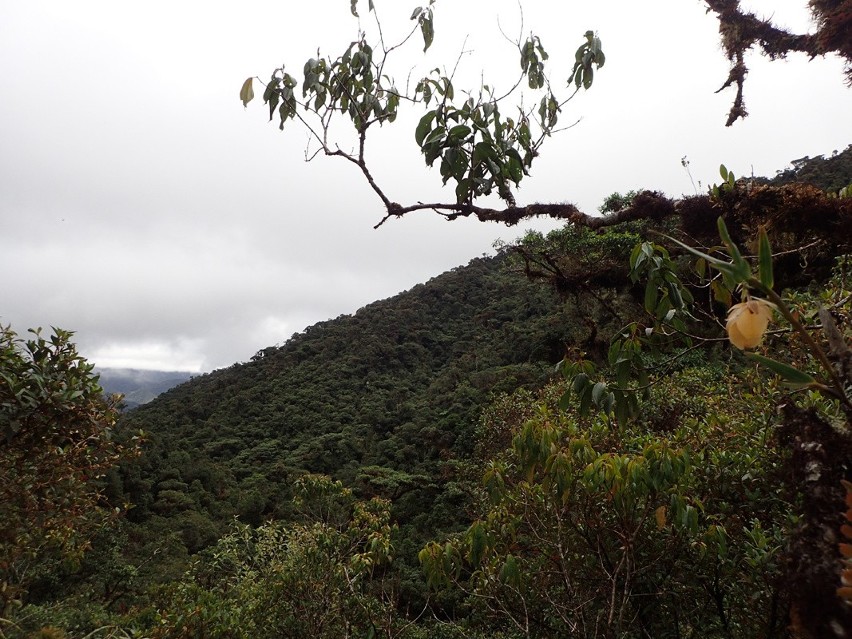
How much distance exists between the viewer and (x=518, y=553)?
344cm

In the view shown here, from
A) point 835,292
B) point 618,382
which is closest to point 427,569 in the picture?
point 618,382

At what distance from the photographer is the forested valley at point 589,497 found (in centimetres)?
127

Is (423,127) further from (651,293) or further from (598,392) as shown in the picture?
(598,392)

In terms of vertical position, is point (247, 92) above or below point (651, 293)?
above

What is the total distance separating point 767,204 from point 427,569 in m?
2.48

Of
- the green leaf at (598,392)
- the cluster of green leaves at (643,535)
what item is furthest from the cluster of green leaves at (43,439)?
the green leaf at (598,392)

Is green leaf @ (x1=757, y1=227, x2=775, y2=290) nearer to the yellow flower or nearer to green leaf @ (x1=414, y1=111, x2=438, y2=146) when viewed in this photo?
the yellow flower

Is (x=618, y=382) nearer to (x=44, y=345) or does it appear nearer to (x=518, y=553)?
(x=518, y=553)

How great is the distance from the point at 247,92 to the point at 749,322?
212 cm

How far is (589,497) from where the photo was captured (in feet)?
9.70

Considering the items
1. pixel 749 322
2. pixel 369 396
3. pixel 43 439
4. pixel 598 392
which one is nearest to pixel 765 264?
pixel 749 322

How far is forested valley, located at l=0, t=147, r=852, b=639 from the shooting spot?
1273 millimetres

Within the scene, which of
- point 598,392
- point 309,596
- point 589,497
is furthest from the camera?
point 309,596

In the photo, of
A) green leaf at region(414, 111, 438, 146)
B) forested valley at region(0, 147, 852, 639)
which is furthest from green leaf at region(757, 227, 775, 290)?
green leaf at region(414, 111, 438, 146)
